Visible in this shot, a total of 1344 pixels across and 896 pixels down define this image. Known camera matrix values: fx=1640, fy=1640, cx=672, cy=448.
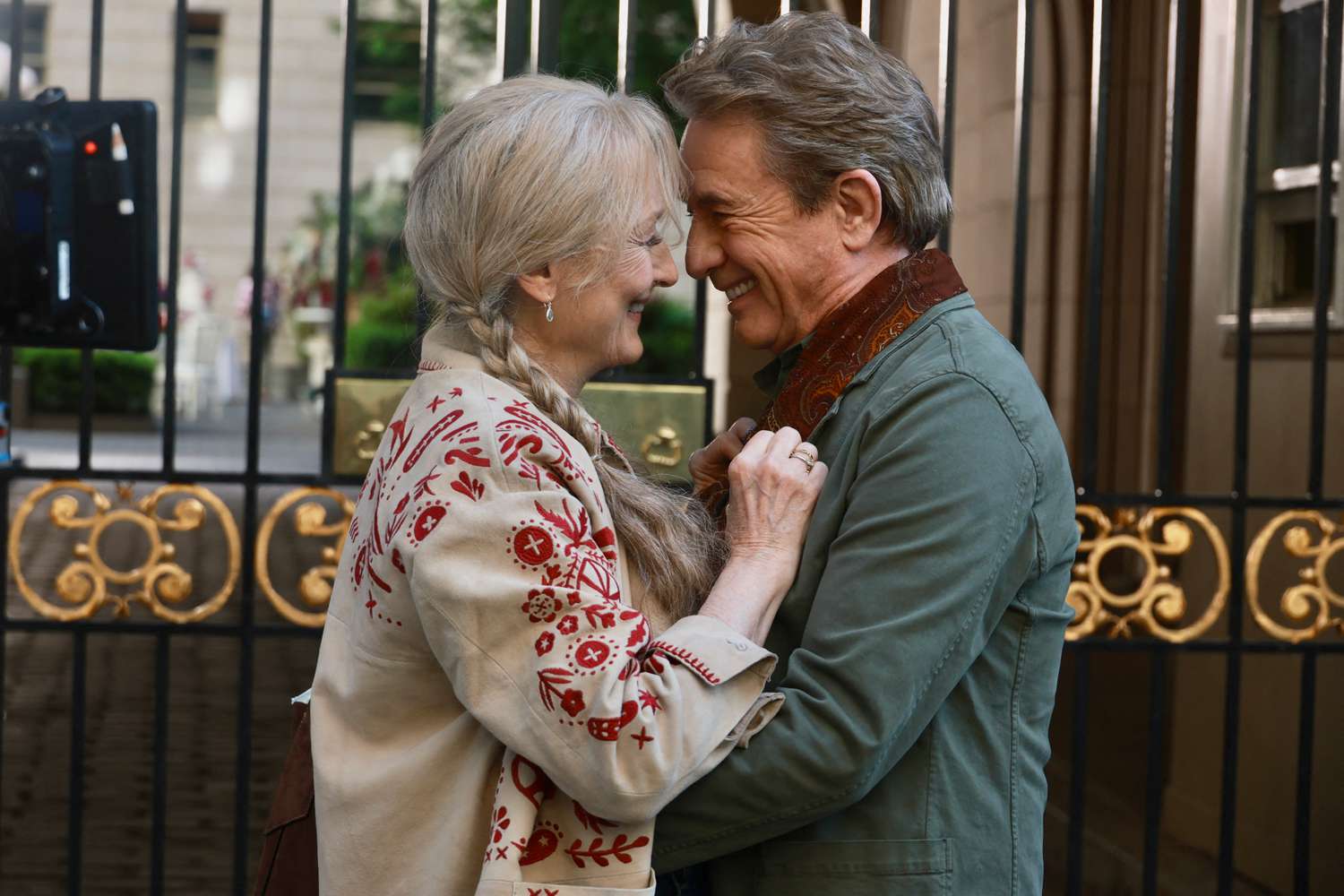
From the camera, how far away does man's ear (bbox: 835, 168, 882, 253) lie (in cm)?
204

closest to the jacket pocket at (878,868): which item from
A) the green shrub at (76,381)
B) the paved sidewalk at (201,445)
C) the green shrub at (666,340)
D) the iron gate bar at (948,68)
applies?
the iron gate bar at (948,68)

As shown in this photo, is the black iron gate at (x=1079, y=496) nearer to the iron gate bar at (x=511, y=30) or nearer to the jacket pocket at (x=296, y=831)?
the iron gate bar at (x=511, y=30)

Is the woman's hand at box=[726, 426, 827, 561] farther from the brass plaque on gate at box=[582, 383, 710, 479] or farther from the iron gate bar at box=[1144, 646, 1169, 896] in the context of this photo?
the iron gate bar at box=[1144, 646, 1169, 896]

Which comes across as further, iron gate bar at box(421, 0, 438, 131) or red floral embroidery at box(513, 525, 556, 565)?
iron gate bar at box(421, 0, 438, 131)

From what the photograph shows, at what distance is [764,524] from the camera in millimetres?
1904

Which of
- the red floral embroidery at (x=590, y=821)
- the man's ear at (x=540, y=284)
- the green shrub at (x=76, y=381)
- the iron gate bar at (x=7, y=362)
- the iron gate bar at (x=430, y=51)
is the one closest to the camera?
the red floral embroidery at (x=590, y=821)

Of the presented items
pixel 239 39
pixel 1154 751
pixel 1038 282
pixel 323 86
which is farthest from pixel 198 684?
pixel 239 39

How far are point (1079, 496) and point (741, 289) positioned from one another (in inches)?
55.1

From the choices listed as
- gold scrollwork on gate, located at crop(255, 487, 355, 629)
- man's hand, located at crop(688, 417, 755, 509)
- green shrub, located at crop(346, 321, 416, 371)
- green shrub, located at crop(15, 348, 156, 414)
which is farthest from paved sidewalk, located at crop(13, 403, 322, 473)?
man's hand, located at crop(688, 417, 755, 509)

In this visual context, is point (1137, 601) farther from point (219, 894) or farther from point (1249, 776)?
point (219, 894)

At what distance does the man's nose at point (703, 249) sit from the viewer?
2.16m

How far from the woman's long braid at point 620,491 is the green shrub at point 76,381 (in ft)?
58.0

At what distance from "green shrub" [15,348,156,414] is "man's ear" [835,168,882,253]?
1761 cm

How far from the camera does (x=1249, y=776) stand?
496cm
